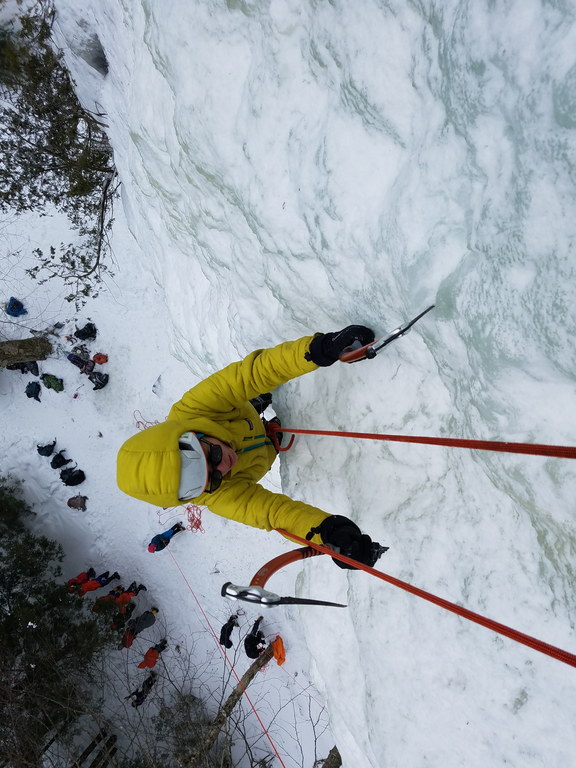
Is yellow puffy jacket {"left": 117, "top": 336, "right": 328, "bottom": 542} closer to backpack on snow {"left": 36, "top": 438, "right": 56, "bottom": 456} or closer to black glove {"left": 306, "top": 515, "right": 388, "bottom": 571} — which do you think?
black glove {"left": 306, "top": 515, "right": 388, "bottom": 571}

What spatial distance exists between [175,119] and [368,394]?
6.51 feet

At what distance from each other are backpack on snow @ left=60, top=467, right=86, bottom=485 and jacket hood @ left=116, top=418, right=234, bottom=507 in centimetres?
441

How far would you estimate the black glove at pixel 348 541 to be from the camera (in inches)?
85.7

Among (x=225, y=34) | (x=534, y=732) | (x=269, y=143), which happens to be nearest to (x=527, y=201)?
(x=269, y=143)

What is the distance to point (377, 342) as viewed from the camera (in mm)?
2043

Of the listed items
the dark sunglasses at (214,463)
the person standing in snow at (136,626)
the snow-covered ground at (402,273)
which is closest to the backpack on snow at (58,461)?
the person standing in snow at (136,626)

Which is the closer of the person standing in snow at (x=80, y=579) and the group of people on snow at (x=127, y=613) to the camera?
the group of people on snow at (x=127, y=613)

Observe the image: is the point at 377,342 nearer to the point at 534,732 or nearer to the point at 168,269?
the point at 534,732

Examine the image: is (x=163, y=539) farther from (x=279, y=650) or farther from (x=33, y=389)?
(x=33, y=389)

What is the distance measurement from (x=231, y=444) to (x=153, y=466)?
65 cm

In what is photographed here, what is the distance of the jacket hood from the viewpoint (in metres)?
2.03

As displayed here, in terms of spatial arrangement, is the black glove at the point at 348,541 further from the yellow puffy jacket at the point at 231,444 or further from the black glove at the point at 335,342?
the black glove at the point at 335,342

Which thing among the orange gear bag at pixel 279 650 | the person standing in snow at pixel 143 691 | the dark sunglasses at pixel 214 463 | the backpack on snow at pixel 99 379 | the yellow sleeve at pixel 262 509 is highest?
the backpack on snow at pixel 99 379

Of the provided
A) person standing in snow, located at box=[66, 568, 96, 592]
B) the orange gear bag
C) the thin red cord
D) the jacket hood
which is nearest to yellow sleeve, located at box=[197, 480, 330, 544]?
the jacket hood
